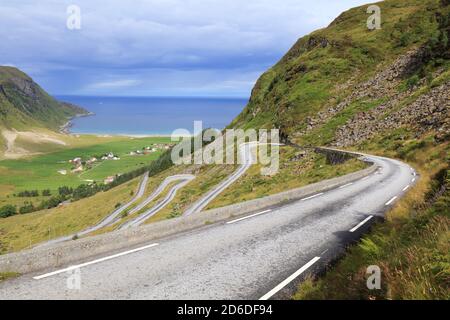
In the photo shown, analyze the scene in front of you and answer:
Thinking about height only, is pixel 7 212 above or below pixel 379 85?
below

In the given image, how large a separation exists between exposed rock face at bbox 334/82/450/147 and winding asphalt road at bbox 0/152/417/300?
3205cm

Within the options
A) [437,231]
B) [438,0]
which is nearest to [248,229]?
[437,231]

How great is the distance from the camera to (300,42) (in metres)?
141

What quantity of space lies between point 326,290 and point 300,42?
145 meters

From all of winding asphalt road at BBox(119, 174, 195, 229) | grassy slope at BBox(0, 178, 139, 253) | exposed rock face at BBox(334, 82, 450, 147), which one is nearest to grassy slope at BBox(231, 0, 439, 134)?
exposed rock face at BBox(334, 82, 450, 147)

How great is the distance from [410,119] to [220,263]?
49406mm

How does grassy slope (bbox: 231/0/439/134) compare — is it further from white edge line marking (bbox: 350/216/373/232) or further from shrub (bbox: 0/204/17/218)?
shrub (bbox: 0/204/17/218)

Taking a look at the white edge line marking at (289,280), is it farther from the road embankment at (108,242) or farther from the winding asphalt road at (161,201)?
the winding asphalt road at (161,201)

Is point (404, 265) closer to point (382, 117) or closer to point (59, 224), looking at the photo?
point (382, 117)

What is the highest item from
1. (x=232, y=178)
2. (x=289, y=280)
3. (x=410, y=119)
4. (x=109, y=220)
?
(x=410, y=119)

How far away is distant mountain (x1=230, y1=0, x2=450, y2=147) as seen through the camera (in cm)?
5478

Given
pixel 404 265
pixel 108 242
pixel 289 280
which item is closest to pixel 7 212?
pixel 108 242

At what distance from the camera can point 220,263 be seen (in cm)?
1044

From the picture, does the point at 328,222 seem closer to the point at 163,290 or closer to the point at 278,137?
the point at 163,290
